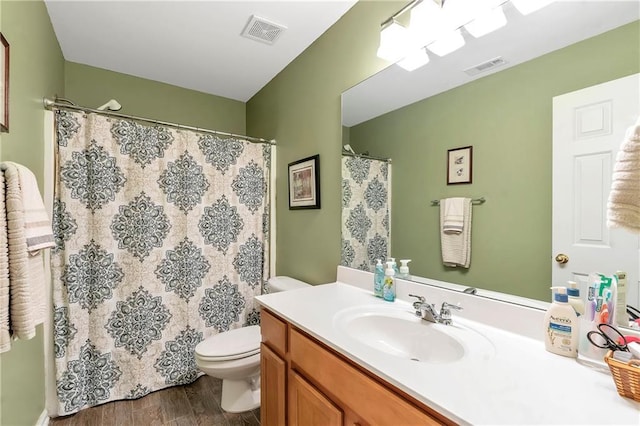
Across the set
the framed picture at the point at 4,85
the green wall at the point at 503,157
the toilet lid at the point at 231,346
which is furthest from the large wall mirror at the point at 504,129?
the framed picture at the point at 4,85

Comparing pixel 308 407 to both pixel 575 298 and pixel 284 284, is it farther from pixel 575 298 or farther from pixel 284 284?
pixel 284 284

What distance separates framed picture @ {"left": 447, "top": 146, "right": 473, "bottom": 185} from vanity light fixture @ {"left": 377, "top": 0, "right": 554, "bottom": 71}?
1.40ft

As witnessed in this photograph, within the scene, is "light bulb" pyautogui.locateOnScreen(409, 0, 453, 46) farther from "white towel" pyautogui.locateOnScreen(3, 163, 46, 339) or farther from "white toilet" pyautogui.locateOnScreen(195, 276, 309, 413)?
"white toilet" pyautogui.locateOnScreen(195, 276, 309, 413)

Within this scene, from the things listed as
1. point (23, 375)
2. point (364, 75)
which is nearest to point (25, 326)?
point (23, 375)

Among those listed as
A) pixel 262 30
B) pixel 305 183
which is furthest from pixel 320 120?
pixel 262 30

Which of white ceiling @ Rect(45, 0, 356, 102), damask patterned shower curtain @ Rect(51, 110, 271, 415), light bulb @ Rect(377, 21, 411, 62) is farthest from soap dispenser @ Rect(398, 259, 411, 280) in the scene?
white ceiling @ Rect(45, 0, 356, 102)

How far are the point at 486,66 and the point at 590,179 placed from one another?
0.55 meters

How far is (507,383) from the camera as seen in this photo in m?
0.70

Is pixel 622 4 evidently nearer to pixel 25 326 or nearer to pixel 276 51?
pixel 276 51

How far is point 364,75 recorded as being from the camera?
5.27 feet

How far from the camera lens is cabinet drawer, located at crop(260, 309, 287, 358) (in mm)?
1239

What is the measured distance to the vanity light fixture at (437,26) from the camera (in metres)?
1.09

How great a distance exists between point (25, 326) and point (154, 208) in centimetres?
120

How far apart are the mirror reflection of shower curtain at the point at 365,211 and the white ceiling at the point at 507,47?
29 centimetres
